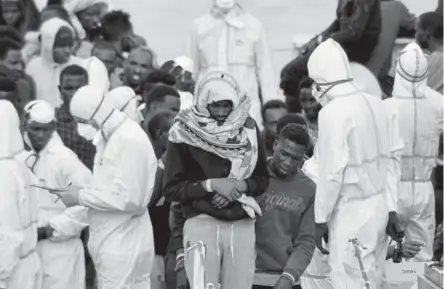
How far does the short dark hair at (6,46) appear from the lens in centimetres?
1367

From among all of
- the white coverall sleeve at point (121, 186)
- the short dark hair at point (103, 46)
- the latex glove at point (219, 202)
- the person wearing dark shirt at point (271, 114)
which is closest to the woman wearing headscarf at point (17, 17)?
the short dark hair at point (103, 46)

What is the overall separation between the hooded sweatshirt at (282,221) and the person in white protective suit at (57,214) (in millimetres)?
1434

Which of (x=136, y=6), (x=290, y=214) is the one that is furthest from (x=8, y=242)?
(x=136, y=6)

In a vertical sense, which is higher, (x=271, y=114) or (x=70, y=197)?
(x=271, y=114)

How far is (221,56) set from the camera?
13844 mm

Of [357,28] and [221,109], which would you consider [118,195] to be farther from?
[357,28]

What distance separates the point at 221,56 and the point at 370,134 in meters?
4.35

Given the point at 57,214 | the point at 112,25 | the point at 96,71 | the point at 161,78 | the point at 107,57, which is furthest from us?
the point at 112,25

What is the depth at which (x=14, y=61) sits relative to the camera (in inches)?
531

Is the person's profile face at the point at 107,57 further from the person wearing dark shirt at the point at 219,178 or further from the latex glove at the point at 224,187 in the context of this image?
the latex glove at the point at 224,187

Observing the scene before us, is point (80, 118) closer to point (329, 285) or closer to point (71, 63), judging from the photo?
point (329, 285)

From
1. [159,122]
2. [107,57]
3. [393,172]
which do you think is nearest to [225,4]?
[107,57]

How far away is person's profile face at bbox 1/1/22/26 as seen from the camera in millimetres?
14938

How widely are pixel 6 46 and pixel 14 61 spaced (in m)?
0.30
